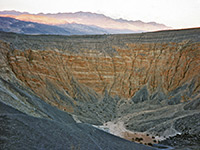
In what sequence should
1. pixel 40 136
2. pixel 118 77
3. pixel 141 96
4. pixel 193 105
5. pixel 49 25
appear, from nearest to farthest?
pixel 40 136, pixel 193 105, pixel 141 96, pixel 118 77, pixel 49 25

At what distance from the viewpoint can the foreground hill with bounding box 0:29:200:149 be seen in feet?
85.8

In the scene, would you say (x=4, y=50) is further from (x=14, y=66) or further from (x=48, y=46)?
(x=48, y=46)

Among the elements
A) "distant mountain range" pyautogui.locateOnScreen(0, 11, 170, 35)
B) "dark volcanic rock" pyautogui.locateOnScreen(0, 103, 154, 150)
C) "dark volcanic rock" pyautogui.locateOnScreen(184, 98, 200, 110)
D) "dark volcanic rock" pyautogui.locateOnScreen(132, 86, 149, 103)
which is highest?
"distant mountain range" pyautogui.locateOnScreen(0, 11, 170, 35)

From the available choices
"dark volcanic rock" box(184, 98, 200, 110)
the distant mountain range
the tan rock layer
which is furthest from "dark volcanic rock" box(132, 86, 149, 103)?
the distant mountain range

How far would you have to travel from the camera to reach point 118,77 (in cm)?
3653

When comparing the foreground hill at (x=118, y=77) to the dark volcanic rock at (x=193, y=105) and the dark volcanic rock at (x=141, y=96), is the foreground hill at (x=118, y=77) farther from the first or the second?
the dark volcanic rock at (x=193, y=105)

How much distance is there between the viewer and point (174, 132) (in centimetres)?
2306

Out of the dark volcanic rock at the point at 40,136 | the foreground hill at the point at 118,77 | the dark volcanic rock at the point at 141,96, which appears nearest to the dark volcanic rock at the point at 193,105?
the foreground hill at the point at 118,77

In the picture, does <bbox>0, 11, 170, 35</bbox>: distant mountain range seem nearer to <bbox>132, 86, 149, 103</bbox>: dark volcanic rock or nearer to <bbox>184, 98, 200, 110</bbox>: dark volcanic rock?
<bbox>132, 86, 149, 103</bbox>: dark volcanic rock

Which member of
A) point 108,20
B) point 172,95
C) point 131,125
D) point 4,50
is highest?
point 108,20

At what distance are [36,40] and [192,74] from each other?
24.8m

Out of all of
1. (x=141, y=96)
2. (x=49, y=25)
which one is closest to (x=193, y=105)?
(x=141, y=96)

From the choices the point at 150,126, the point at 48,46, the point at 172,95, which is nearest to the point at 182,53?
the point at 172,95

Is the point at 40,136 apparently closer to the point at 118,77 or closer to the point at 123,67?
the point at 118,77
